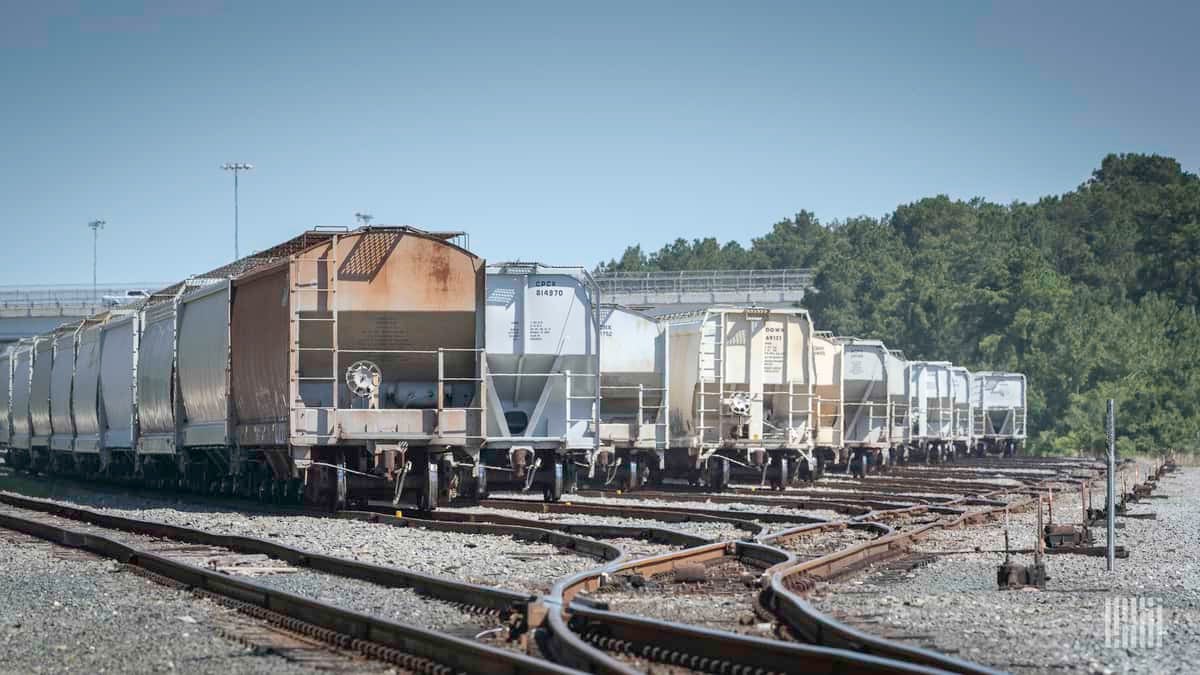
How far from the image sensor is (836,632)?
8.03m

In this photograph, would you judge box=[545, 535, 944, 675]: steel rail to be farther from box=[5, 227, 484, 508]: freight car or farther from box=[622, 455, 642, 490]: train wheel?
box=[622, 455, 642, 490]: train wheel

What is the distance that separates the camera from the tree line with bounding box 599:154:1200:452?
6731 cm

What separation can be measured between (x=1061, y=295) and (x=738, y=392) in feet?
164

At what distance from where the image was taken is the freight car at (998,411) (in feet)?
188

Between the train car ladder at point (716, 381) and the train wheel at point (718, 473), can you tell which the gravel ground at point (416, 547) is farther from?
the train wheel at point (718, 473)

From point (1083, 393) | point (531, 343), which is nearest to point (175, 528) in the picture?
point (531, 343)

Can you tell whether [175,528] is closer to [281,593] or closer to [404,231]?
[404,231]

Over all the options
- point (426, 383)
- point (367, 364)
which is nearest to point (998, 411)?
point (426, 383)

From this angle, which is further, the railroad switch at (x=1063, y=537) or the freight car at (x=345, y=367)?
the freight car at (x=345, y=367)

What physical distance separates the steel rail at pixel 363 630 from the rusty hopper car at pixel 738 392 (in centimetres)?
1583

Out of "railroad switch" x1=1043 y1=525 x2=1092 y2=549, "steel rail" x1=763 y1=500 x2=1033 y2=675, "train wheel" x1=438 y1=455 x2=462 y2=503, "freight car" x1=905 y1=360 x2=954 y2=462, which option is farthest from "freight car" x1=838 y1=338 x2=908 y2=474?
"railroad switch" x1=1043 y1=525 x2=1092 y2=549

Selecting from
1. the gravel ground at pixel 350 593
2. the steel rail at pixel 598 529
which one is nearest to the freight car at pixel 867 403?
the steel rail at pixel 598 529

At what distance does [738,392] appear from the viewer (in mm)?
28891

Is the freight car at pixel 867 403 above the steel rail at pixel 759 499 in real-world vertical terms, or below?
above
